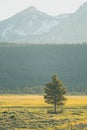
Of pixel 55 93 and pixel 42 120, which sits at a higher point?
pixel 55 93

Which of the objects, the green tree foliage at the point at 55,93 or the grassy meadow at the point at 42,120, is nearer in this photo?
the grassy meadow at the point at 42,120

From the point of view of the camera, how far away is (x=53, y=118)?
7481 cm

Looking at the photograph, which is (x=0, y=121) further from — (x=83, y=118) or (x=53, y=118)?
(x=83, y=118)

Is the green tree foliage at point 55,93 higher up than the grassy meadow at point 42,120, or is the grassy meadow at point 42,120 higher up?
the green tree foliage at point 55,93

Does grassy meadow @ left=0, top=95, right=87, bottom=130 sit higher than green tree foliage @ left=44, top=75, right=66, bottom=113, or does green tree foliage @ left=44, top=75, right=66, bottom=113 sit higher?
green tree foliage @ left=44, top=75, right=66, bottom=113

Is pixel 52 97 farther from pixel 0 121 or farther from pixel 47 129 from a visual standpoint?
pixel 47 129

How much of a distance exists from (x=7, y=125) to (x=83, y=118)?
47.1ft

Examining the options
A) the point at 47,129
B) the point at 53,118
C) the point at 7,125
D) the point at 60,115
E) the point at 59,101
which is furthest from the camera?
the point at 59,101

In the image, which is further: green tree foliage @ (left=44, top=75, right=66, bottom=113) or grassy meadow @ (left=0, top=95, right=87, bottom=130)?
green tree foliage @ (left=44, top=75, right=66, bottom=113)

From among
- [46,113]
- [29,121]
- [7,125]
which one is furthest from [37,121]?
[46,113]

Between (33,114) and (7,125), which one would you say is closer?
(7,125)

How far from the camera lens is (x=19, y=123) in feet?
227

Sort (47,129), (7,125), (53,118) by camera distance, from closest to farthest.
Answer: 1. (47,129)
2. (7,125)
3. (53,118)

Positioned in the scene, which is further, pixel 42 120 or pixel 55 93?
pixel 55 93
